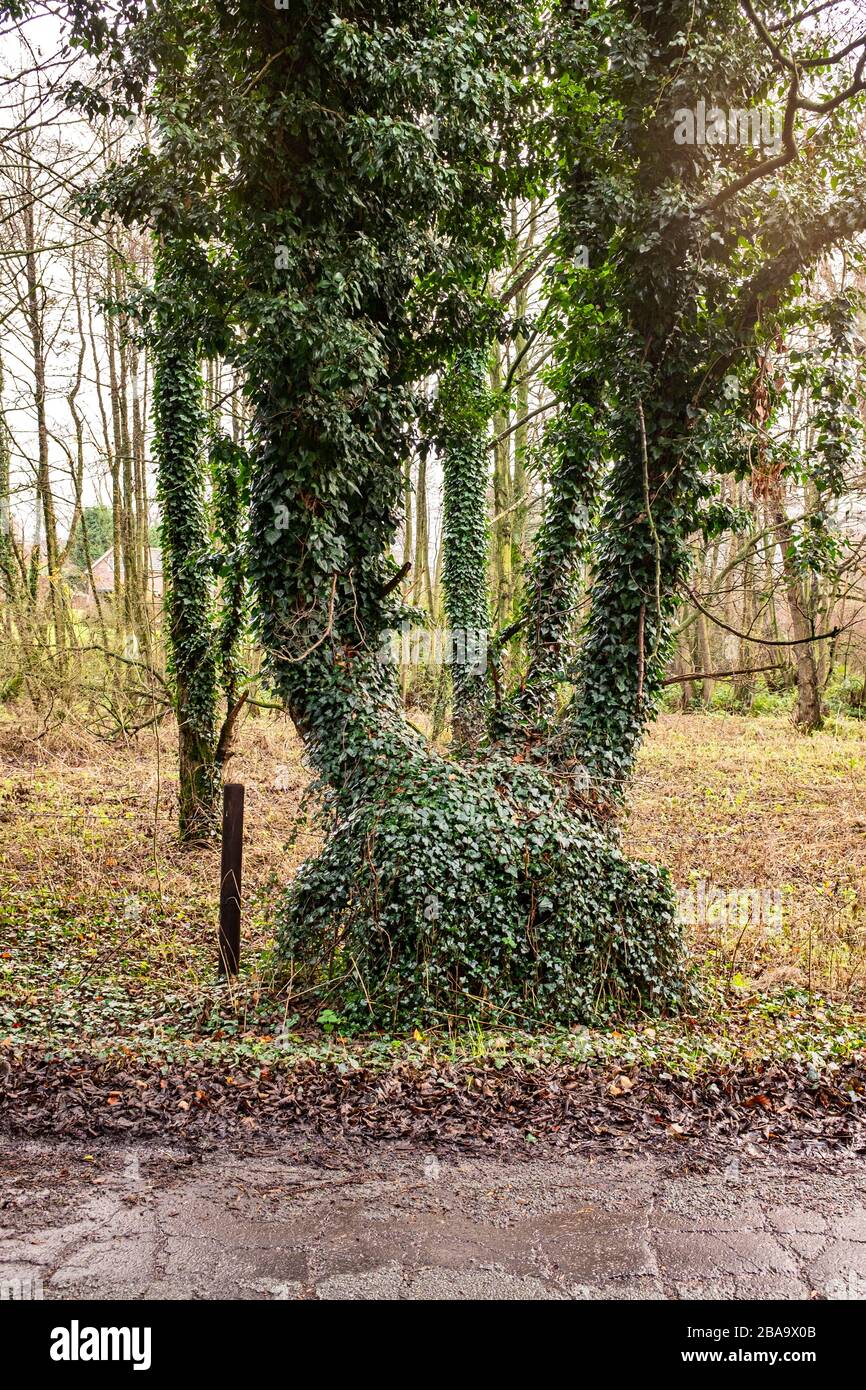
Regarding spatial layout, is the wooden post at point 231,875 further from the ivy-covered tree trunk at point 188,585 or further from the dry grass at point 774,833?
the ivy-covered tree trunk at point 188,585

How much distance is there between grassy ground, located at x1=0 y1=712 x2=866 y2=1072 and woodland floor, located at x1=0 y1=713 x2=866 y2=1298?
38 mm

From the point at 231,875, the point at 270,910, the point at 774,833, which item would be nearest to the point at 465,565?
the point at 774,833

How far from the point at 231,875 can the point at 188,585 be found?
667cm

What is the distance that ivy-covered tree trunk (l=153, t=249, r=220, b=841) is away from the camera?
39.4 ft

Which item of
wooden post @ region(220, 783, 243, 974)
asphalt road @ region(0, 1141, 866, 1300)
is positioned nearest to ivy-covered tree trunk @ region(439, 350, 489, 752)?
wooden post @ region(220, 783, 243, 974)

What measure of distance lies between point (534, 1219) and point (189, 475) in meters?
10.5

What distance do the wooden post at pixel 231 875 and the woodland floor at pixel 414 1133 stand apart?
0.26 meters

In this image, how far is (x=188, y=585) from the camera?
12367 millimetres

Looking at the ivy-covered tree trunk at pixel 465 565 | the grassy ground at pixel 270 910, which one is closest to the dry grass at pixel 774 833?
the grassy ground at pixel 270 910

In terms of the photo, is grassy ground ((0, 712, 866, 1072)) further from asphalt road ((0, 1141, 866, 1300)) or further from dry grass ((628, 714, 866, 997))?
asphalt road ((0, 1141, 866, 1300))

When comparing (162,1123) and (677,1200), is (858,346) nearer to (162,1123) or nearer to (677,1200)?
(677,1200)

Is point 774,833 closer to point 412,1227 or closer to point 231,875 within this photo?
point 231,875

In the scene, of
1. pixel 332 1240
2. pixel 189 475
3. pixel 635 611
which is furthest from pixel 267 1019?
pixel 189 475

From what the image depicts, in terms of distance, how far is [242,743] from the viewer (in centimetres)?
1703
